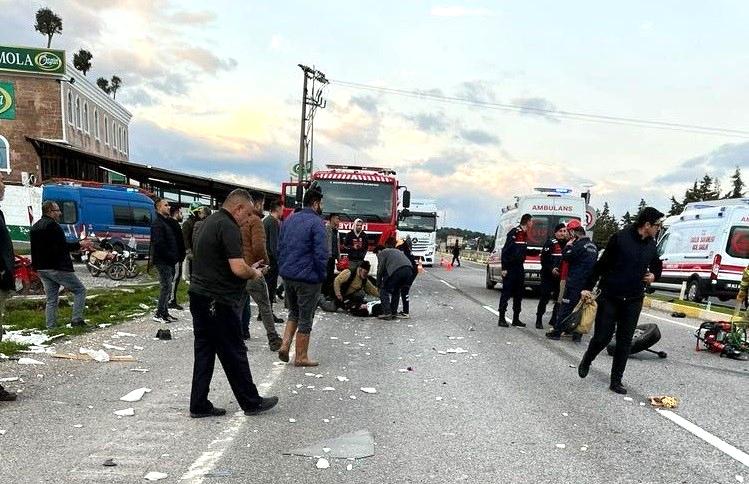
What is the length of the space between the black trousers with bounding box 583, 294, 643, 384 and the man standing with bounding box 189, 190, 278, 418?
3707mm

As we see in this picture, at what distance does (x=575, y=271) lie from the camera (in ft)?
29.3

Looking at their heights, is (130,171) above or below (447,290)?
above

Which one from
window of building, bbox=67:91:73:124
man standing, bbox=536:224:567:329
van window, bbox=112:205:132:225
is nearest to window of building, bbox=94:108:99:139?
window of building, bbox=67:91:73:124

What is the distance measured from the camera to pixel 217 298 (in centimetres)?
455

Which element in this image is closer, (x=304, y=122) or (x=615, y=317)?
(x=615, y=317)

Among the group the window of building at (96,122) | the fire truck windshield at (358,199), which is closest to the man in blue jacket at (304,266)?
the fire truck windshield at (358,199)

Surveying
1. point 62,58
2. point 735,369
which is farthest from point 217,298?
point 62,58

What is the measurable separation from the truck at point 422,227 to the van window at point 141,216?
41.0 ft

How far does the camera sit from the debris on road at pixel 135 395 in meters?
5.01

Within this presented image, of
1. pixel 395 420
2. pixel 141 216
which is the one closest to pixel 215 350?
pixel 395 420

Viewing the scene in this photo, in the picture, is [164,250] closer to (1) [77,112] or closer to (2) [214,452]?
(2) [214,452]

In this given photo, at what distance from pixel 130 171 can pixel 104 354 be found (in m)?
28.3

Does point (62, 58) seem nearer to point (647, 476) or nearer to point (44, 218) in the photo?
point (44, 218)

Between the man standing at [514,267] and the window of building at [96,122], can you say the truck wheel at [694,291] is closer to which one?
the man standing at [514,267]
